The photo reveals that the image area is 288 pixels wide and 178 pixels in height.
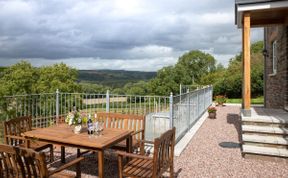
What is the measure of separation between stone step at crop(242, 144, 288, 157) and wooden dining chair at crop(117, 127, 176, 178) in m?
2.58

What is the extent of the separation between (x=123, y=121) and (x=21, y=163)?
251 centimetres

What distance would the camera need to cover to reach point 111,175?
4.22 metres

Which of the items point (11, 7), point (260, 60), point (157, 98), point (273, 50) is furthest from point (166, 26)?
point (260, 60)

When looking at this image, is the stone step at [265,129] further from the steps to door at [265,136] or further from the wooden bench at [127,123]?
the wooden bench at [127,123]

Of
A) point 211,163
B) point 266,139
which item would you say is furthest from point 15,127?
point 266,139

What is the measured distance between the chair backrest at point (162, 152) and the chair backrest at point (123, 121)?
50.4 inches

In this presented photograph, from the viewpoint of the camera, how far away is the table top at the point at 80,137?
136 inches

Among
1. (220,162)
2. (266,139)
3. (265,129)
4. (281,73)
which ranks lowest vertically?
(220,162)

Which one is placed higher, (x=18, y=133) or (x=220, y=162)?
(x=18, y=133)

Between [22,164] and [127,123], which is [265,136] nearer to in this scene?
[127,123]

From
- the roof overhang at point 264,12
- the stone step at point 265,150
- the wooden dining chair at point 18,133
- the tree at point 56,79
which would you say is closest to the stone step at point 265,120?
the stone step at point 265,150

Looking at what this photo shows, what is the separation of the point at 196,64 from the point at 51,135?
53.7m

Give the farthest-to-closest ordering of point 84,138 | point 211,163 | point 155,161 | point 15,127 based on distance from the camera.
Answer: point 211,163, point 15,127, point 84,138, point 155,161

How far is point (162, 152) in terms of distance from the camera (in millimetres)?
3205
